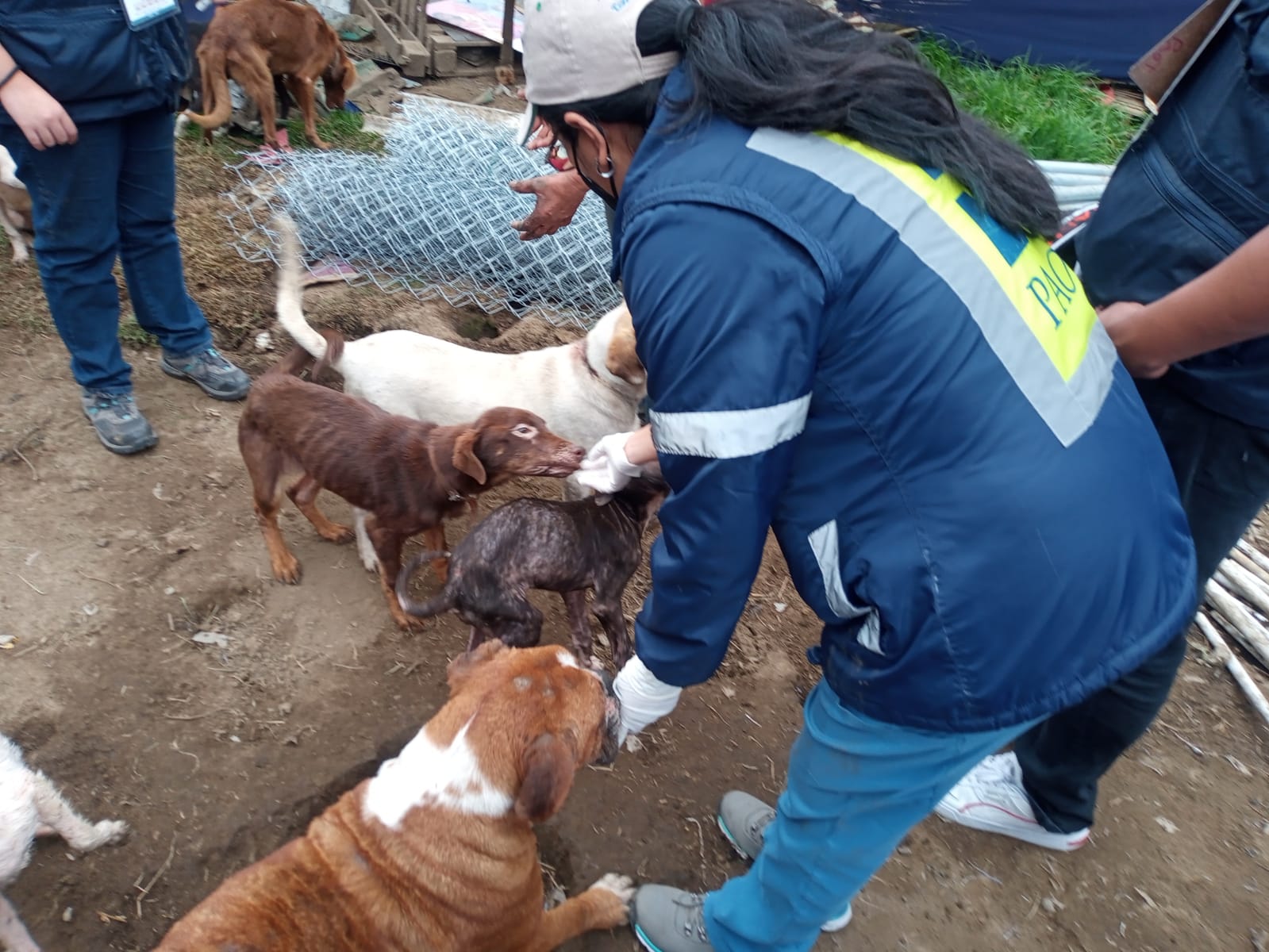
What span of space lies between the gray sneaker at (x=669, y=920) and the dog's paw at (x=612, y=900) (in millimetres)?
35

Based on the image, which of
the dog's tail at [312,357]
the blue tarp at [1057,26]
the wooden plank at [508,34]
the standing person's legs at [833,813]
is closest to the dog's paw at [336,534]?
the dog's tail at [312,357]

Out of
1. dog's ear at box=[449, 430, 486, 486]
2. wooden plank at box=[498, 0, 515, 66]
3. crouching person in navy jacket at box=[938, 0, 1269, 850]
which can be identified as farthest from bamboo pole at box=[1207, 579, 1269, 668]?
wooden plank at box=[498, 0, 515, 66]

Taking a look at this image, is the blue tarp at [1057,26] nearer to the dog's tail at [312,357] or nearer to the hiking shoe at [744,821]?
the dog's tail at [312,357]

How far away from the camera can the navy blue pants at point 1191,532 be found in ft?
7.34

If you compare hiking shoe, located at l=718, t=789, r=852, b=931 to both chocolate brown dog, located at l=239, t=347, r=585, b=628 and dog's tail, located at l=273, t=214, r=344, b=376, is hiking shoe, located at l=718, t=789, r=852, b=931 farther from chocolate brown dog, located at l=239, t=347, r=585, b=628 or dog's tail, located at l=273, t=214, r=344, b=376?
dog's tail, located at l=273, t=214, r=344, b=376

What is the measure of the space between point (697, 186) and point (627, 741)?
2525 mm

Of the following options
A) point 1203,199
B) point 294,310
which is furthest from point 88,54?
point 1203,199

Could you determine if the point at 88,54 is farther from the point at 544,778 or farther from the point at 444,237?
the point at 544,778

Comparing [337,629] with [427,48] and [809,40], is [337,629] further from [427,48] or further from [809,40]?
[427,48]

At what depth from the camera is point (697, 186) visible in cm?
146

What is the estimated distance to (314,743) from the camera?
3.24 metres

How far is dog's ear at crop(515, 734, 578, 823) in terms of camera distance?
6.70ft

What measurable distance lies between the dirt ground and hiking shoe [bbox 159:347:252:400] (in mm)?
462

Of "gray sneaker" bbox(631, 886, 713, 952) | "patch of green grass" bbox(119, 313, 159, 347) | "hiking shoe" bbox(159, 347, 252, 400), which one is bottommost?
"patch of green grass" bbox(119, 313, 159, 347)
